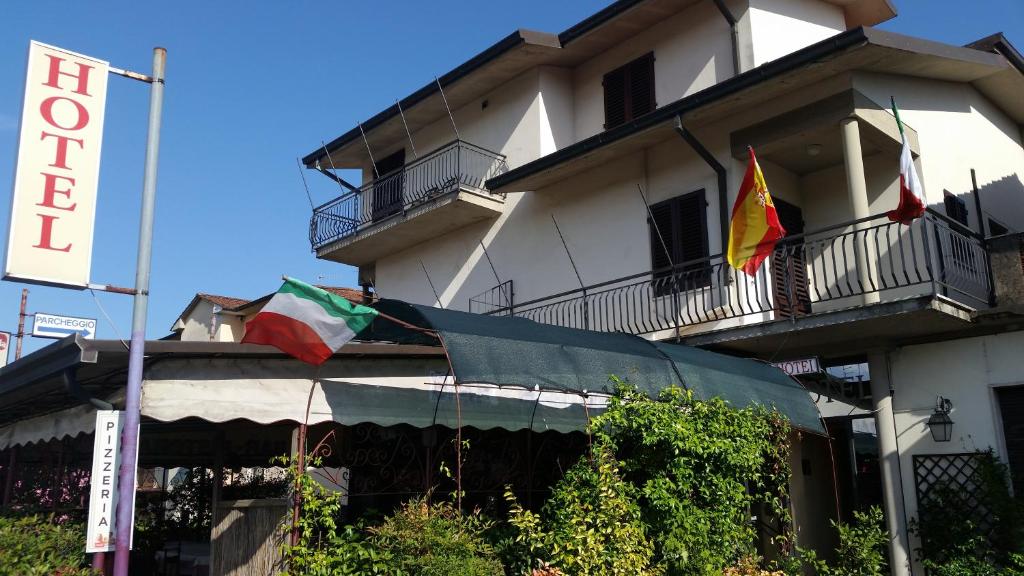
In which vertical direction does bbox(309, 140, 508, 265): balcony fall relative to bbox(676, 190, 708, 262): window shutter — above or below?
above

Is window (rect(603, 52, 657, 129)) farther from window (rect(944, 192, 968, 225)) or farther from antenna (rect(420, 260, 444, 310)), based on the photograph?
antenna (rect(420, 260, 444, 310))

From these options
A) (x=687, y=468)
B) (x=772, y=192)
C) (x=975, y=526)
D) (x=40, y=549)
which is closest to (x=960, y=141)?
(x=772, y=192)

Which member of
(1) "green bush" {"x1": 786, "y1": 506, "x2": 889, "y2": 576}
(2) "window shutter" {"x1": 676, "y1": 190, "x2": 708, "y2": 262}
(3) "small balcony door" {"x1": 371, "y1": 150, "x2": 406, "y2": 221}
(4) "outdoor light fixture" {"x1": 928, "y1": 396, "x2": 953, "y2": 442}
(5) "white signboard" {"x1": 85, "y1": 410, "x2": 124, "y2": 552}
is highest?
(3) "small balcony door" {"x1": 371, "y1": 150, "x2": 406, "y2": 221}

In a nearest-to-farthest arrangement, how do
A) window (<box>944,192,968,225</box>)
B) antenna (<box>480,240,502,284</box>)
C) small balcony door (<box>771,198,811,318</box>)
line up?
small balcony door (<box>771,198,811,318</box>) → window (<box>944,192,968,225</box>) → antenna (<box>480,240,502,284</box>)

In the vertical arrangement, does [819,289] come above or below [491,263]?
below

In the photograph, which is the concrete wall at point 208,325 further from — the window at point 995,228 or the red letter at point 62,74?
the window at point 995,228

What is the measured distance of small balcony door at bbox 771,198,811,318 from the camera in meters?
11.9

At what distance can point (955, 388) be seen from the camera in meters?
11.2

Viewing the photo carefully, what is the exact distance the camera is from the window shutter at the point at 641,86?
15.2 metres

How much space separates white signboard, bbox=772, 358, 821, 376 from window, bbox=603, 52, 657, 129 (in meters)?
5.71

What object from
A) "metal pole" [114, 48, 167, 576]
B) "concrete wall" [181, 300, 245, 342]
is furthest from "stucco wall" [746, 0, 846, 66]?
"concrete wall" [181, 300, 245, 342]

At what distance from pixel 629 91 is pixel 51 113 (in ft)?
35.9

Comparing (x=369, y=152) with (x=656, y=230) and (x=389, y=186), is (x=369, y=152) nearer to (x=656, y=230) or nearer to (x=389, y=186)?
(x=389, y=186)

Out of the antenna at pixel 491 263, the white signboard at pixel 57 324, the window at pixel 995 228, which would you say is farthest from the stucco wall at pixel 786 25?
the white signboard at pixel 57 324
